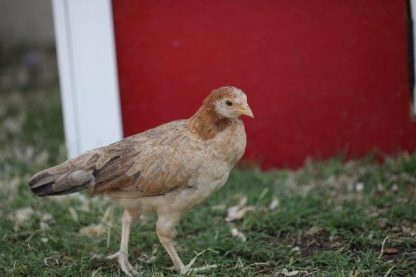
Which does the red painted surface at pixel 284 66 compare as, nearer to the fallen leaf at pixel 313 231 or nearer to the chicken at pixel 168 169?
the fallen leaf at pixel 313 231

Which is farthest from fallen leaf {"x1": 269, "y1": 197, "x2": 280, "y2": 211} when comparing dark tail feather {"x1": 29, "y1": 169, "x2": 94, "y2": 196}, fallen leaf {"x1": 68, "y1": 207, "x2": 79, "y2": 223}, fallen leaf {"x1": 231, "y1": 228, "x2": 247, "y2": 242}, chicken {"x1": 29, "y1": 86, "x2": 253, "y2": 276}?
Answer: dark tail feather {"x1": 29, "y1": 169, "x2": 94, "y2": 196}

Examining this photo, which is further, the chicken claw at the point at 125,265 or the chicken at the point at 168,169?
the chicken claw at the point at 125,265

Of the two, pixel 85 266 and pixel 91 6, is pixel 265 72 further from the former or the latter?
pixel 85 266

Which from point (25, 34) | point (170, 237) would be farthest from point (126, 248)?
point (25, 34)

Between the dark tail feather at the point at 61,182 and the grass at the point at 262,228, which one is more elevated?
the dark tail feather at the point at 61,182

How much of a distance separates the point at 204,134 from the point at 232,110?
22 cm

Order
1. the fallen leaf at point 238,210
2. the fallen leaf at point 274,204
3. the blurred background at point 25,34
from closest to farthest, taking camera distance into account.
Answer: the fallen leaf at point 238,210
the fallen leaf at point 274,204
the blurred background at point 25,34

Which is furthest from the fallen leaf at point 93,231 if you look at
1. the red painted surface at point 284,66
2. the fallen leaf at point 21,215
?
the red painted surface at point 284,66

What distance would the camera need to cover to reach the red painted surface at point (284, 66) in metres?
5.57

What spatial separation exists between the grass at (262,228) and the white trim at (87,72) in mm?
599

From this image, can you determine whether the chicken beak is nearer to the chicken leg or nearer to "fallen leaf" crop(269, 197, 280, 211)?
the chicken leg

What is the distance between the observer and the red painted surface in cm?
557

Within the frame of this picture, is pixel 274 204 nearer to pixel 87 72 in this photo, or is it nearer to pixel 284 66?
pixel 284 66

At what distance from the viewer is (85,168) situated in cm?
409
